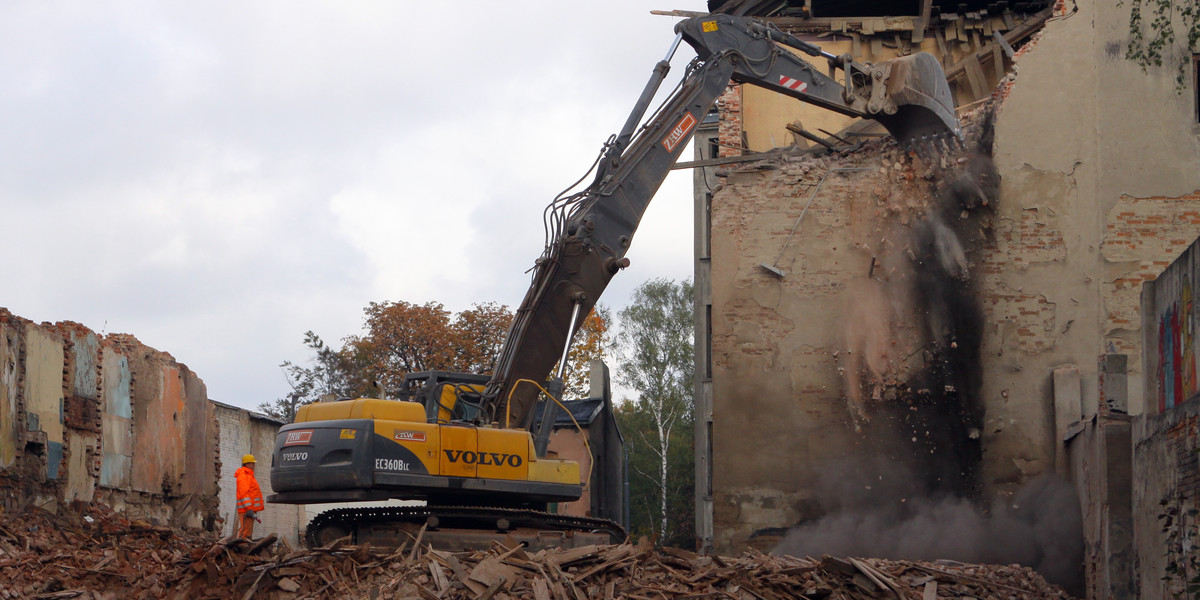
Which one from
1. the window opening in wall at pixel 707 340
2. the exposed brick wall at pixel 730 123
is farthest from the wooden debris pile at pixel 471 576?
the window opening in wall at pixel 707 340

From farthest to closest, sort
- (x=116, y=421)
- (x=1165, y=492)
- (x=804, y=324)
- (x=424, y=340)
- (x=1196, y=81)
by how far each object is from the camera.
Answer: (x=424, y=340)
(x=804, y=324)
(x=116, y=421)
(x=1196, y=81)
(x=1165, y=492)

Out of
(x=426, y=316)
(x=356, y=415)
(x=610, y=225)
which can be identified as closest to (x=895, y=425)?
(x=610, y=225)

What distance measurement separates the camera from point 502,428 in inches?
453

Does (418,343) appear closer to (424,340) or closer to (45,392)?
(424,340)

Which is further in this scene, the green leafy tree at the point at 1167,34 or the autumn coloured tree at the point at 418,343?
the autumn coloured tree at the point at 418,343

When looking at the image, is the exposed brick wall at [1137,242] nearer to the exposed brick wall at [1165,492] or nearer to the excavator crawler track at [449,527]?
the exposed brick wall at [1165,492]

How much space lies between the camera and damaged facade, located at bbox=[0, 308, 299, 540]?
45.0 feet

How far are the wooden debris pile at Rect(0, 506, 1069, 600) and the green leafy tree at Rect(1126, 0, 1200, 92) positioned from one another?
863cm

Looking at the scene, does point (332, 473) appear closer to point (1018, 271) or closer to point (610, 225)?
point (610, 225)

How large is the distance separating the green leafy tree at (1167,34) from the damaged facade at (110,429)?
580 inches

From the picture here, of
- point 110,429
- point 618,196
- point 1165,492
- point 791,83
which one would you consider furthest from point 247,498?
point 1165,492

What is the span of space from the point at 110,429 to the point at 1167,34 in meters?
15.4

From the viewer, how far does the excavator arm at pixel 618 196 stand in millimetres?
11547

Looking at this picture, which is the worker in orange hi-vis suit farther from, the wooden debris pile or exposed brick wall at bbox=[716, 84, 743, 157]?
A: exposed brick wall at bbox=[716, 84, 743, 157]
